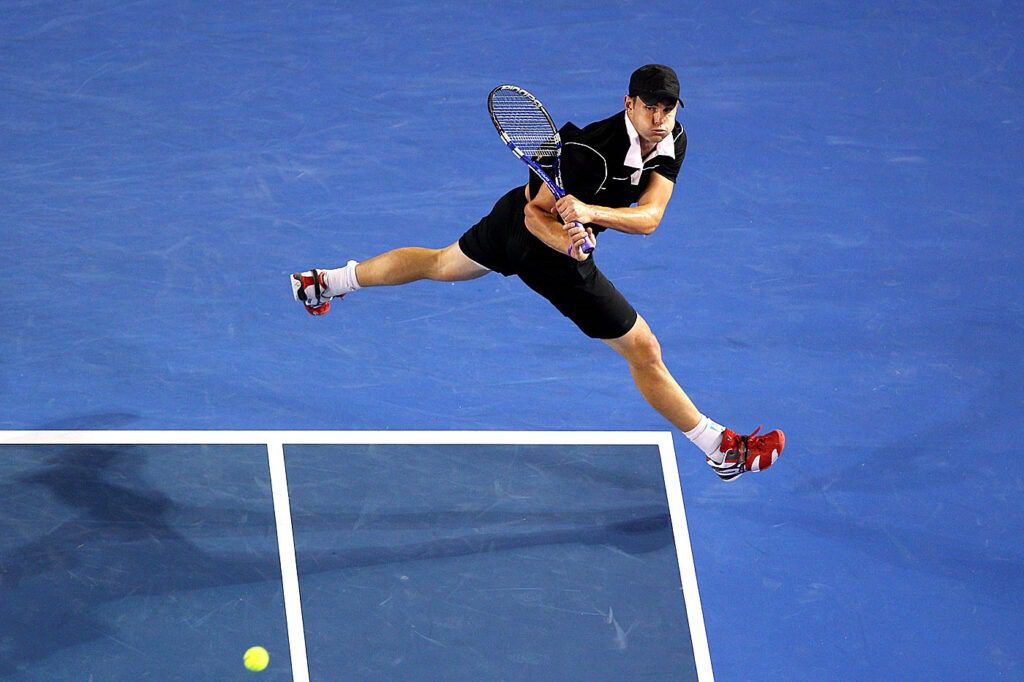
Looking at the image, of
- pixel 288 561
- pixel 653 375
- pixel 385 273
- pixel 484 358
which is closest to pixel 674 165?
pixel 653 375

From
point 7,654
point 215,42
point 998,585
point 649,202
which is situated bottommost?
point 7,654

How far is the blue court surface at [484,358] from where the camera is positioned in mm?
5566

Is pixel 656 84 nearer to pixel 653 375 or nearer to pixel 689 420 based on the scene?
pixel 653 375

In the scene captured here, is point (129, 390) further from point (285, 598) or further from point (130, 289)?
point (285, 598)

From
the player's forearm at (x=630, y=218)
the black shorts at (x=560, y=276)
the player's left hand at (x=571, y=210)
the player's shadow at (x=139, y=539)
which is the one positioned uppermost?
the player's left hand at (x=571, y=210)

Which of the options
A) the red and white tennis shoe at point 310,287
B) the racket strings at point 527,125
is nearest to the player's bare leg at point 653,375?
the racket strings at point 527,125

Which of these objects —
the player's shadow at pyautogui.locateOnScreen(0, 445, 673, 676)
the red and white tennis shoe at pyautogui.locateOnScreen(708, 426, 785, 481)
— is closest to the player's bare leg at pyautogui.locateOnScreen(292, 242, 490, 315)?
the player's shadow at pyautogui.locateOnScreen(0, 445, 673, 676)

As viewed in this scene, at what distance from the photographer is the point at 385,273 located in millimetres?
6398

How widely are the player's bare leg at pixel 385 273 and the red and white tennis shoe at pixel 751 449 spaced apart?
4.46 feet

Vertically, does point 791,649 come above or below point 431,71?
below

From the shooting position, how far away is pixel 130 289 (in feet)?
23.2

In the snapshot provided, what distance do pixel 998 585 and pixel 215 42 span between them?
5.97m

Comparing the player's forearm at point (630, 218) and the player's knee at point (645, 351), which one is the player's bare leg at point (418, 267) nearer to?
the player's knee at point (645, 351)

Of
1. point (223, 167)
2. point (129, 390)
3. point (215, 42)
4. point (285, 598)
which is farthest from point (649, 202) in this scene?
point (215, 42)
